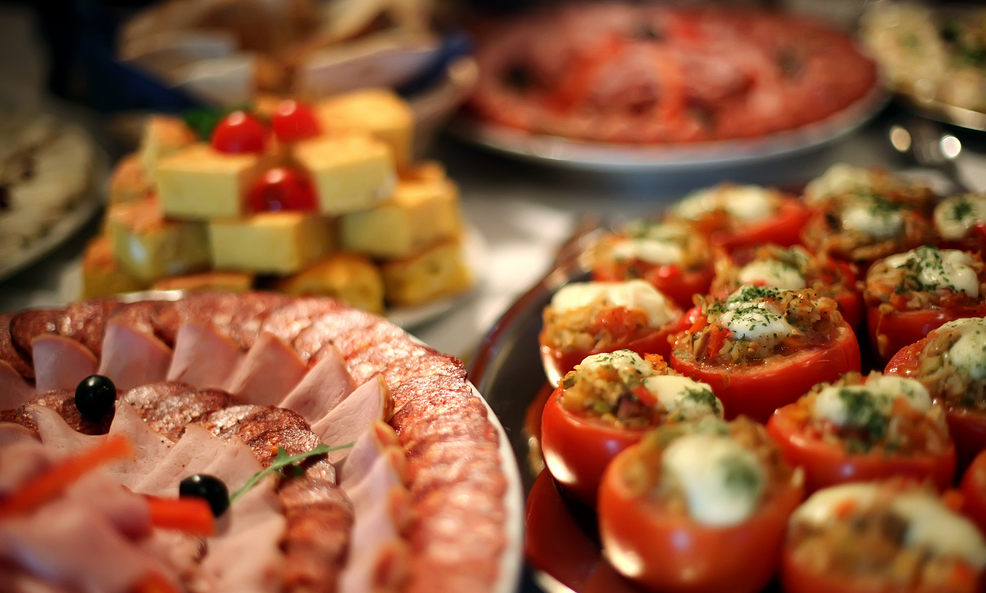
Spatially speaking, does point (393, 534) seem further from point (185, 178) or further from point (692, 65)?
point (692, 65)

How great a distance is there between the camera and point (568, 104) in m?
3.32

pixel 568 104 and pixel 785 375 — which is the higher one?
pixel 785 375

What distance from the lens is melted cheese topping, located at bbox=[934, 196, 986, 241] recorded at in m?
1.86

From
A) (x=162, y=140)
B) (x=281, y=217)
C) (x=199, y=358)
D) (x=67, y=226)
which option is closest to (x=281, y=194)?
(x=281, y=217)

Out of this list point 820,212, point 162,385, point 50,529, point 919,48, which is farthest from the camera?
point 919,48

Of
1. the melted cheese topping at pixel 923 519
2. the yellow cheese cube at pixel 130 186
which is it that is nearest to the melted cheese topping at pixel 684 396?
the melted cheese topping at pixel 923 519

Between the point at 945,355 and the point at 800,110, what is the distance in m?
1.91

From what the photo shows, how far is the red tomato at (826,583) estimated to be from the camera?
98 cm

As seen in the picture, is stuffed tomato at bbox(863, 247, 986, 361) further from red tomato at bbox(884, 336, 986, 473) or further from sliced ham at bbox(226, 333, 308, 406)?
sliced ham at bbox(226, 333, 308, 406)

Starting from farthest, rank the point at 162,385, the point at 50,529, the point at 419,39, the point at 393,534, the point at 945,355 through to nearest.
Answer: the point at 419,39
the point at 162,385
the point at 945,355
the point at 393,534
the point at 50,529

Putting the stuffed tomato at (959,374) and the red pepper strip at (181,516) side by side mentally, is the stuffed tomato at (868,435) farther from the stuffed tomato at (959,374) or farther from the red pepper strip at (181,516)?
the red pepper strip at (181,516)

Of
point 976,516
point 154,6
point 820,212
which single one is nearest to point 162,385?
point 976,516

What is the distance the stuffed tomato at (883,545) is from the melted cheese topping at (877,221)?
3.28 feet

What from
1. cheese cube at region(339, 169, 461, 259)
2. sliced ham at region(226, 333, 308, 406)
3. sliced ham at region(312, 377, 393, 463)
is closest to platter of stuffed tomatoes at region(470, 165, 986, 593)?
sliced ham at region(312, 377, 393, 463)
